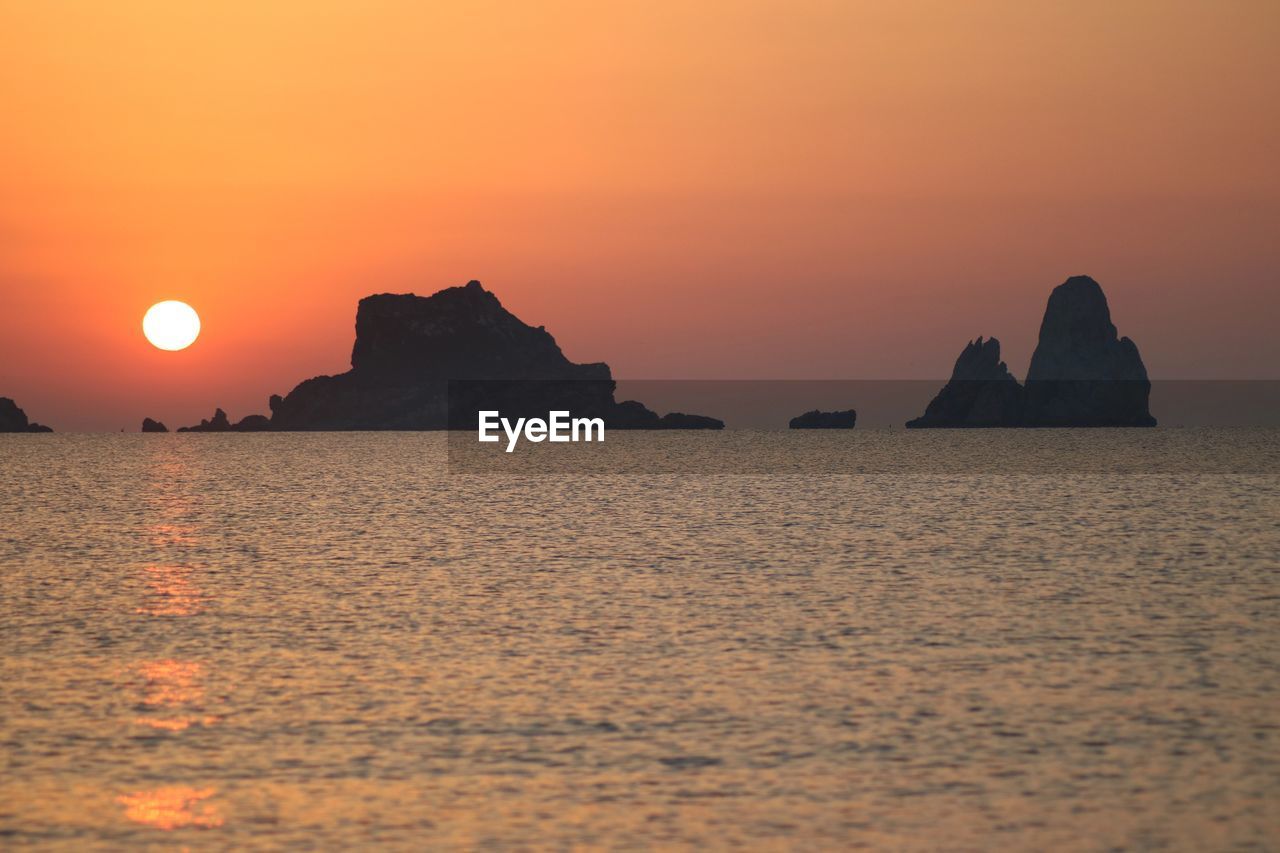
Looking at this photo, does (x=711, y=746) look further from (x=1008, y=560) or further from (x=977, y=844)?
(x=1008, y=560)

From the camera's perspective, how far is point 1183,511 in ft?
313

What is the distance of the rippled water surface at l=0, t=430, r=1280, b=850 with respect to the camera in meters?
20.6

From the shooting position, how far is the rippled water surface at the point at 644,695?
2062 centimetres

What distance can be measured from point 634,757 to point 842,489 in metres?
110

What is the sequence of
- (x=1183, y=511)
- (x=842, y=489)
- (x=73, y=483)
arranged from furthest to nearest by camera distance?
(x=73, y=483) < (x=842, y=489) < (x=1183, y=511)

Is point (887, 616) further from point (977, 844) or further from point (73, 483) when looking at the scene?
point (73, 483)

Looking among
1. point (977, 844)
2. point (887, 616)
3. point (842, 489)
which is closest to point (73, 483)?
point (842, 489)

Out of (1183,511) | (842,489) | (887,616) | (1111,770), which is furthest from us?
(842,489)

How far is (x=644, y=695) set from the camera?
29469mm

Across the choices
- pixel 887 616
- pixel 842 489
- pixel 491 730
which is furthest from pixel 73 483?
pixel 491 730

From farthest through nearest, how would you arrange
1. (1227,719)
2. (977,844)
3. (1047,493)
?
1. (1047,493)
2. (1227,719)
3. (977,844)

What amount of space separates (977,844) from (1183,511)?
8240cm

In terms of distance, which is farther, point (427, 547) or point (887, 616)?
point (427, 547)

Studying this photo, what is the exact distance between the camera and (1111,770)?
2314cm
